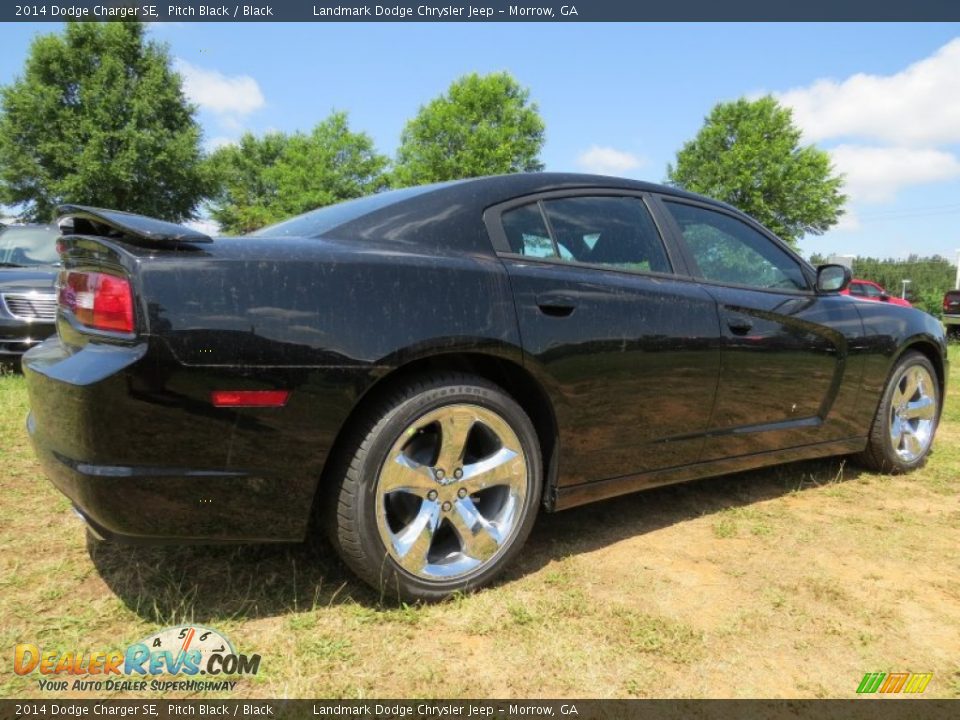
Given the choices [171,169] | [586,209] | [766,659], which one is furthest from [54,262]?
[171,169]

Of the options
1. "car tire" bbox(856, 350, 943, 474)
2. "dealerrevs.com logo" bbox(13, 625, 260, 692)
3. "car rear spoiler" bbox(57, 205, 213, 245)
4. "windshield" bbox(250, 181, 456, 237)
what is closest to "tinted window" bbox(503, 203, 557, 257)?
"windshield" bbox(250, 181, 456, 237)

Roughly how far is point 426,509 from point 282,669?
59cm

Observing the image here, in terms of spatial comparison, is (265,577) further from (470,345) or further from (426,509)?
(470,345)

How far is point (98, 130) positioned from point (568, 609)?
2904 cm

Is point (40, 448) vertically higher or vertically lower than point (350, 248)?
lower

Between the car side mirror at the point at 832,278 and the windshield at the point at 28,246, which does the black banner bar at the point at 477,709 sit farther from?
the windshield at the point at 28,246

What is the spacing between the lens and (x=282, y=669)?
5.59ft

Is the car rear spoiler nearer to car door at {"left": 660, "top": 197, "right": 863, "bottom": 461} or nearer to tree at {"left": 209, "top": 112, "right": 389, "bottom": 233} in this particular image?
car door at {"left": 660, "top": 197, "right": 863, "bottom": 461}

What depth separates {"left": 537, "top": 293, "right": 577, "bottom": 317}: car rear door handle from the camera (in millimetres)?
2209

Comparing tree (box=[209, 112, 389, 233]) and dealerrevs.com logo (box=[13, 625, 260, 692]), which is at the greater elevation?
tree (box=[209, 112, 389, 233])

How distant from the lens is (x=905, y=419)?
12.3ft

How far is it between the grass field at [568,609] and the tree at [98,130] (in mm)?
26395

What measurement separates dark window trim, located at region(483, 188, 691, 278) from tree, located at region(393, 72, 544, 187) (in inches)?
1044

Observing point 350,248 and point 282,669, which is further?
point 350,248
